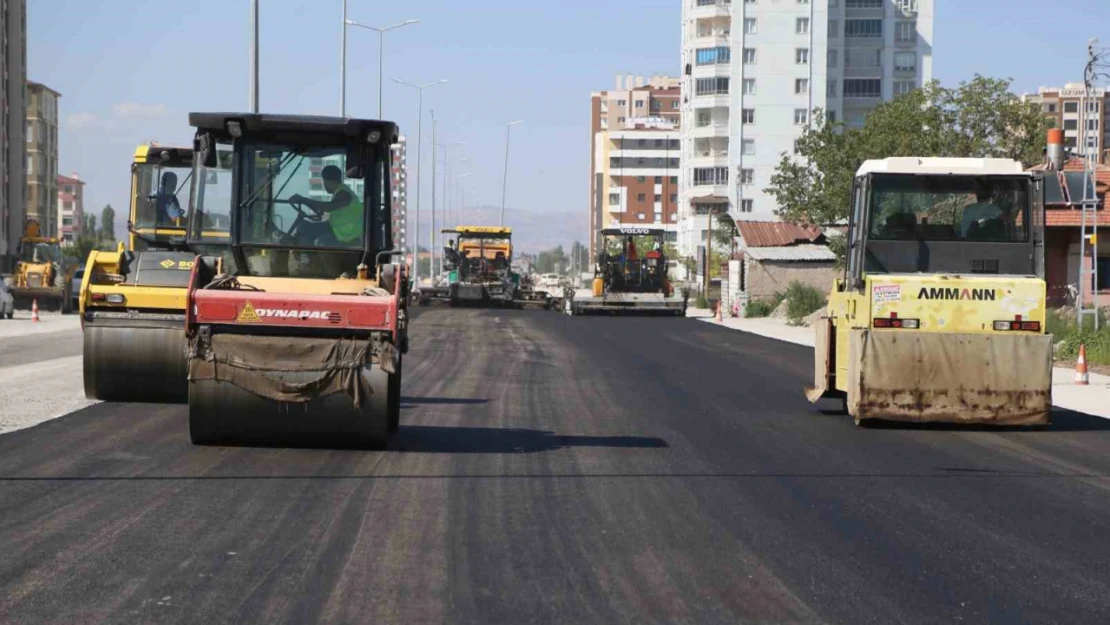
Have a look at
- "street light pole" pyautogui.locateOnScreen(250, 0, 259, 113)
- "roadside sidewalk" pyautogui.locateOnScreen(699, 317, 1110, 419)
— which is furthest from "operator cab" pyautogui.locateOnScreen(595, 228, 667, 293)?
"roadside sidewalk" pyautogui.locateOnScreen(699, 317, 1110, 419)

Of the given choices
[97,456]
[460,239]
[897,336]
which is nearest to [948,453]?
[897,336]

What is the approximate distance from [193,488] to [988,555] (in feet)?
16.6

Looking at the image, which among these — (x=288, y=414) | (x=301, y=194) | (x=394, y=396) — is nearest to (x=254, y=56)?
(x=301, y=194)

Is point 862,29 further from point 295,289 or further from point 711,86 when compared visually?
point 295,289

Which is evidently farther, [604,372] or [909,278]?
[604,372]

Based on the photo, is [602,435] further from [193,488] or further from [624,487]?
[193,488]

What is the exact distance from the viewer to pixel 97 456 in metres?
11.0

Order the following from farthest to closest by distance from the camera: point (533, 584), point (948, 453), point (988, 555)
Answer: point (948, 453) → point (988, 555) → point (533, 584)

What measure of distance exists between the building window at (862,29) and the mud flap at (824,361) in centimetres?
9481

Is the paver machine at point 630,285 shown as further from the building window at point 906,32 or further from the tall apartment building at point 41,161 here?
the tall apartment building at point 41,161

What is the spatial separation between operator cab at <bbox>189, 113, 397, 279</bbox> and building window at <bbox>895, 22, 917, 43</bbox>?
10000cm

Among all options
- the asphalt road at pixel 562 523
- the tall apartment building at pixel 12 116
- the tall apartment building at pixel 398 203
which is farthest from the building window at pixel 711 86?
the asphalt road at pixel 562 523

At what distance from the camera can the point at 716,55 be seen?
101 m

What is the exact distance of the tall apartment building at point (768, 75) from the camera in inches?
3907
